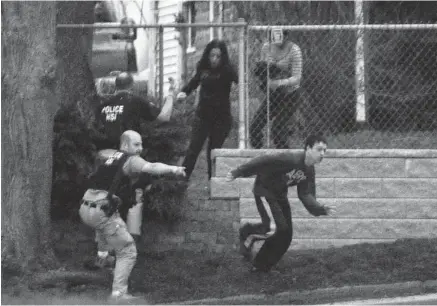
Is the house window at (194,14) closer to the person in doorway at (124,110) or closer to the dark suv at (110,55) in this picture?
the dark suv at (110,55)

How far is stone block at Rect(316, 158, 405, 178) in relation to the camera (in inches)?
510

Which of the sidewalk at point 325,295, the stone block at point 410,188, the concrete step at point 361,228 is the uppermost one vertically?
the stone block at point 410,188

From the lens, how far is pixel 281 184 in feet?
38.0

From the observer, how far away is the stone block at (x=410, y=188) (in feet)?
42.6

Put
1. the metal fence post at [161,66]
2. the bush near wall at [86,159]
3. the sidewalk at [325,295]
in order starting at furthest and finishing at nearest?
1. the metal fence post at [161,66]
2. the bush near wall at [86,159]
3. the sidewalk at [325,295]

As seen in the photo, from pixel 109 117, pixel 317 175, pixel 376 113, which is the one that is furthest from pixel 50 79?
pixel 376 113

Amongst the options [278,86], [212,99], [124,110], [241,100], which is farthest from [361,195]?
[124,110]

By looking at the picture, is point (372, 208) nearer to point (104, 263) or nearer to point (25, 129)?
point (104, 263)

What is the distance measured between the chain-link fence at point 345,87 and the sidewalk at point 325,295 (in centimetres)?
259

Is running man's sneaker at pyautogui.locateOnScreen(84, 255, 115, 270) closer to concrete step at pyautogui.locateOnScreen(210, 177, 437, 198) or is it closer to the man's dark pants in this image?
the man's dark pants

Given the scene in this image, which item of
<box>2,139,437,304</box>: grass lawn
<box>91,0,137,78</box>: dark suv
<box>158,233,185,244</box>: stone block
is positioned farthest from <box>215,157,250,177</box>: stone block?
<box>91,0,137,78</box>: dark suv

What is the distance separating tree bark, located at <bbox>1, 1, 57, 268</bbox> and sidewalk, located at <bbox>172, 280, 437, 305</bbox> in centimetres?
Result: 165

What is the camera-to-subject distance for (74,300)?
10805mm

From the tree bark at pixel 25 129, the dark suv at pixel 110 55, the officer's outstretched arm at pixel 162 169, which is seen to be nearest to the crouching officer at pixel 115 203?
the officer's outstretched arm at pixel 162 169
